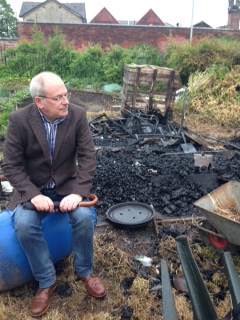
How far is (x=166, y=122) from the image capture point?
10.5 m

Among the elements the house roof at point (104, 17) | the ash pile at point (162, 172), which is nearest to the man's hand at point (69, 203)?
the ash pile at point (162, 172)

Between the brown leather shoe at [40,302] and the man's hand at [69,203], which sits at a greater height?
the man's hand at [69,203]

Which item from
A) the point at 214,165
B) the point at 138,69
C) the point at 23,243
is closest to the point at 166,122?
the point at 138,69

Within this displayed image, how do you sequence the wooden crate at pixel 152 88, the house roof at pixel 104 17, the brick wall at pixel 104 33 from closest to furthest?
the wooden crate at pixel 152 88
the brick wall at pixel 104 33
the house roof at pixel 104 17

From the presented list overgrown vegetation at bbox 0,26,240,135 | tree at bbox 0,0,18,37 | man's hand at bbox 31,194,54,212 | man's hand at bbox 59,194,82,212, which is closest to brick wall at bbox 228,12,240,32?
tree at bbox 0,0,18,37

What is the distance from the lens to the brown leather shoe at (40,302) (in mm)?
2936

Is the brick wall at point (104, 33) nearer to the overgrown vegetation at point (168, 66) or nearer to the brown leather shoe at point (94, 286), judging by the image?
the overgrown vegetation at point (168, 66)

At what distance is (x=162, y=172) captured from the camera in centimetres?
586

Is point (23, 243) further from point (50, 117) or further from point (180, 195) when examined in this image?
point (180, 195)

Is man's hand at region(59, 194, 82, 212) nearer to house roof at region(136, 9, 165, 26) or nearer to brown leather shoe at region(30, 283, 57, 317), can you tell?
brown leather shoe at region(30, 283, 57, 317)

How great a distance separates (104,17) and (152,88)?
4841 cm

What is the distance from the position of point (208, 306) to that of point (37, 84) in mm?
2254

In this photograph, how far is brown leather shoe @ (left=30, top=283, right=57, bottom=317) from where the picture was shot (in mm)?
2936

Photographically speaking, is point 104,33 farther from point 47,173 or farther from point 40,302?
point 40,302
